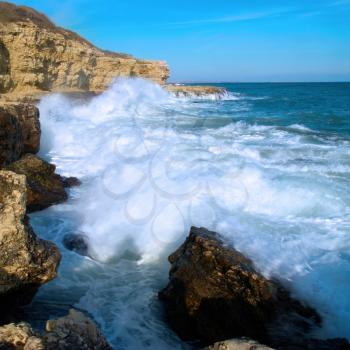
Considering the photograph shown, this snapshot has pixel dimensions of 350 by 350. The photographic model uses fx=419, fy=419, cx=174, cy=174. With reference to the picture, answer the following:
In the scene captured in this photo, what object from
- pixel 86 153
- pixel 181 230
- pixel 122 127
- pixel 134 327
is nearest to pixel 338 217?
pixel 181 230

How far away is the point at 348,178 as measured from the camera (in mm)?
9102

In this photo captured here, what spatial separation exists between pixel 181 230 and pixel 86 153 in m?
6.56

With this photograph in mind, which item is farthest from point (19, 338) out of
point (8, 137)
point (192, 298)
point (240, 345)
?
point (8, 137)

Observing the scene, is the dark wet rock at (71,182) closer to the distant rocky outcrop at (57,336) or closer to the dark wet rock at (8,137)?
the dark wet rock at (8,137)

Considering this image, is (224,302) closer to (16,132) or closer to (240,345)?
(240,345)

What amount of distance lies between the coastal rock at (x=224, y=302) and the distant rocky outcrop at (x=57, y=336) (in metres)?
1.76

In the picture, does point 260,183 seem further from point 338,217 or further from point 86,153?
point 86,153

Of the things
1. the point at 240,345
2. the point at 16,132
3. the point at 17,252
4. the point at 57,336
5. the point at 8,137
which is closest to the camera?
the point at 240,345

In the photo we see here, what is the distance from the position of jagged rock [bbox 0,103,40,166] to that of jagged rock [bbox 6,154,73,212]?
0.88 ft

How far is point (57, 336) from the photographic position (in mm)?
2504

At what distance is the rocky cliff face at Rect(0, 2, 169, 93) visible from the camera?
18.8m

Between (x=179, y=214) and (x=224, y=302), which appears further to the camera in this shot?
(x=179, y=214)

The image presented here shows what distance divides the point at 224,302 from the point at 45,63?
19.7 metres

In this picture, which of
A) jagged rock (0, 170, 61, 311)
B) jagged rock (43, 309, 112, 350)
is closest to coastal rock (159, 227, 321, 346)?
jagged rock (0, 170, 61, 311)
